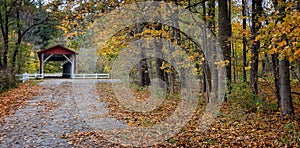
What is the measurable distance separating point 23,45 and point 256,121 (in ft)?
58.4

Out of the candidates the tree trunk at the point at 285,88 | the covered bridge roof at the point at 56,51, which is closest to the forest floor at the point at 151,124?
the tree trunk at the point at 285,88

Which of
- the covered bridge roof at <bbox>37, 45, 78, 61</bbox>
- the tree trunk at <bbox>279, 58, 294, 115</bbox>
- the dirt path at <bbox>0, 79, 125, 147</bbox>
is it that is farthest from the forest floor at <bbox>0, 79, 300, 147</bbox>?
the covered bridge roof at <bbox>37, 45, 78, 61</bbox>

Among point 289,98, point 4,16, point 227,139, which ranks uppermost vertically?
point 4,16

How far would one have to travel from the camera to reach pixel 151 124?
7.20m

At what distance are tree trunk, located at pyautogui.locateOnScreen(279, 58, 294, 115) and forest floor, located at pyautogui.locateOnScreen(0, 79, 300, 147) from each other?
0.81 ft

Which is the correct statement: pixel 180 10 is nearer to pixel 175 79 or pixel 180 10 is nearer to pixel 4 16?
pixel 175 79

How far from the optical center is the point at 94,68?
110 ft

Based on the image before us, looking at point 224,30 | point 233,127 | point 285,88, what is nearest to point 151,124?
point 233,127

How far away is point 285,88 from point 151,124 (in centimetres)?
370

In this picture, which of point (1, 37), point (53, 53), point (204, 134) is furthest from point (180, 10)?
point (53, 53)

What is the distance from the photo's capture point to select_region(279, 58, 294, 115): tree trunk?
699 centimetres

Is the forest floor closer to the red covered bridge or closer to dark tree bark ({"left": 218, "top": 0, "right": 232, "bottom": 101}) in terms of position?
dark tree bark ({"left": 218, "top": 0, "right": 232, "bottom": 101})

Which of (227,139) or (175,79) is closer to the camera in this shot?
(227,139)

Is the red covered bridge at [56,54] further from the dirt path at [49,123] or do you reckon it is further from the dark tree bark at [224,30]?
the dark tree bark at [224,30]
